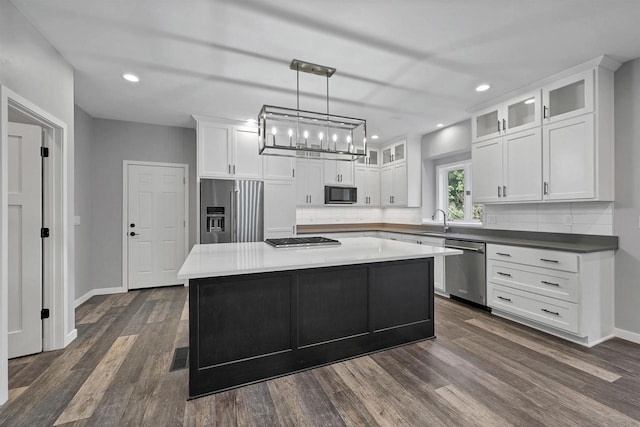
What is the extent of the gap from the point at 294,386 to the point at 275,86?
2867 millimetres

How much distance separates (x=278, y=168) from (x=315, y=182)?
2.90 ft

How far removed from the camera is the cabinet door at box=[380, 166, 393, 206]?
5.67m

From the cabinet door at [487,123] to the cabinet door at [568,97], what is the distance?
526 millimetres

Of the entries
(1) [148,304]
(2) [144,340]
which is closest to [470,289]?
(2) [144,340]

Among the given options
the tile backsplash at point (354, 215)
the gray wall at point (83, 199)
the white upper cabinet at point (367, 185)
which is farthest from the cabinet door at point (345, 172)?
the gray wall at point (83, 199)

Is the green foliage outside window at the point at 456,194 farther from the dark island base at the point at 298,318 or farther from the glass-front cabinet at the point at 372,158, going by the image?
the dark island base at the point at 298,318

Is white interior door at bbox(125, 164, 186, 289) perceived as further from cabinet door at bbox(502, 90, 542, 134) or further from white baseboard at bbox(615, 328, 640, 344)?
white baseboard at bbox(615, 328, 640, 344)

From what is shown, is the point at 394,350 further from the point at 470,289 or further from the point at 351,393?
the point at 470,289

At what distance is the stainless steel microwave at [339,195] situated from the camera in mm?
5367

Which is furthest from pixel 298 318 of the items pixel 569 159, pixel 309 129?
pixel 569 159

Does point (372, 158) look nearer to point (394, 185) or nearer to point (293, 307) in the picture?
point (394, 185)

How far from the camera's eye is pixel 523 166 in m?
3.27

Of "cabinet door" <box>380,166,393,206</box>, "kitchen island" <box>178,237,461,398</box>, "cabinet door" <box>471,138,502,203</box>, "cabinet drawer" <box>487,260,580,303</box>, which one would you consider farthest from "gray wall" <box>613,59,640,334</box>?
"cabinet door" <box>380,166,393,206</box>

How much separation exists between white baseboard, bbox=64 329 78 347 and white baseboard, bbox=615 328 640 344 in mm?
5203
